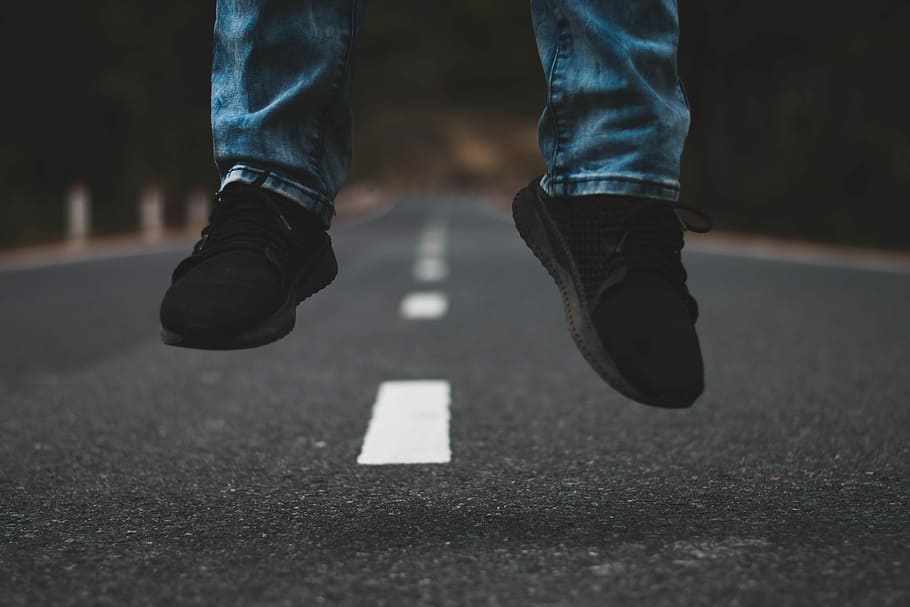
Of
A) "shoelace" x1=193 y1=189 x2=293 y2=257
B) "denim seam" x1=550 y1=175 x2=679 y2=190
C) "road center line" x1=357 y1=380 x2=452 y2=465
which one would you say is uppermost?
"denim seam" x1=550 y1=175 x2=679 y2=190

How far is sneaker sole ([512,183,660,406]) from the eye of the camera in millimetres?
1908

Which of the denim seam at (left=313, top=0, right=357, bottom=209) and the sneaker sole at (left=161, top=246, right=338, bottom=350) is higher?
the denim seam at (left=313, top=0, right=357, bottom=209)

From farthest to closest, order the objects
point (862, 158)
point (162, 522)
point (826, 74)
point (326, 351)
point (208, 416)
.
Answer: point (826, 74)
point (862, 158)
point (326, 351)
point (208, 416)
point (162, 522)

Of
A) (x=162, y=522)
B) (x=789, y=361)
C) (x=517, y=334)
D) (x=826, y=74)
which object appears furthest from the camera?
(x=826, y=74)

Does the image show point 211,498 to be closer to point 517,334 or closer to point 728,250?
point 517,334

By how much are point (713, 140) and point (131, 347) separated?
22673 millimetres

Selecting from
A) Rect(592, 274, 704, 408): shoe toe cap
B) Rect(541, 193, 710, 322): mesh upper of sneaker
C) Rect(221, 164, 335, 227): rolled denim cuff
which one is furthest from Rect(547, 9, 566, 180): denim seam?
Rect(221, 164, 335, 227): rolled denim cuff

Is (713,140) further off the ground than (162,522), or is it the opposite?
(162,522)

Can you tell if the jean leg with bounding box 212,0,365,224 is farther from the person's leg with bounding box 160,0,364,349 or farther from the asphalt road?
the asphalt road

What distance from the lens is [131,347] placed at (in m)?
4.98

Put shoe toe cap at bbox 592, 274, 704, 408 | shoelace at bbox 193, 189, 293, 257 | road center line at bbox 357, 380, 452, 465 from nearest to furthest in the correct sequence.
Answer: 1. shoe toe cap at bbox 592, 274, 704, 408
2. shoelace at bbox 193, 189, 293, 257
3. road center line at bbox 357, 380, 452, 465

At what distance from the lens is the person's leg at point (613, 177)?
194 centimetres

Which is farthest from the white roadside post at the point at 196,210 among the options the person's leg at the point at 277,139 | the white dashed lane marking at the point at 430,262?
the person's leg at the point at 277,139

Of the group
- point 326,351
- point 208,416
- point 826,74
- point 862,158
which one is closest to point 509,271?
point 326,351
